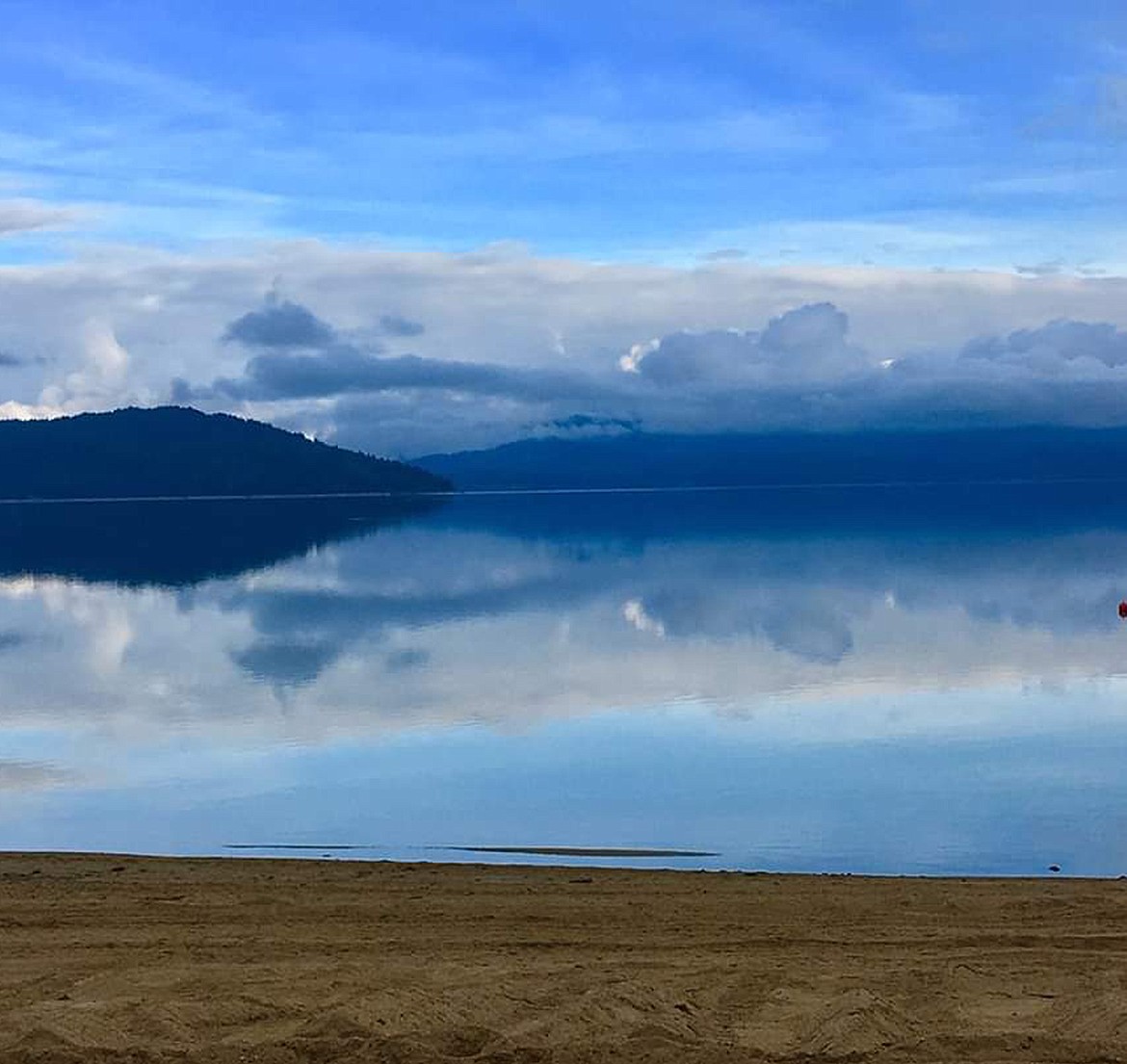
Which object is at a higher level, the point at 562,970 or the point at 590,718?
the point at 590,718

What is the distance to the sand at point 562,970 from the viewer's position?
7.29m

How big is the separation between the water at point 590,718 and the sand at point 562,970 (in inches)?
141

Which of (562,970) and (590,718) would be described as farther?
(590,718)

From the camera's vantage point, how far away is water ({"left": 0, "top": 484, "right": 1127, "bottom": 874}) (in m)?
16.1

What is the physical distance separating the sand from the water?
141 inches

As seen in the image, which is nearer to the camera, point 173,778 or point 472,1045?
point 472,1045

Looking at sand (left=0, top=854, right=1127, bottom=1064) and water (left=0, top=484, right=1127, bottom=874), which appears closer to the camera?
sand (left=0, top=854, right=1127, bottom=1064)

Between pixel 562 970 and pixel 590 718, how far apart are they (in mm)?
14989

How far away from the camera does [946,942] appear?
367 inches

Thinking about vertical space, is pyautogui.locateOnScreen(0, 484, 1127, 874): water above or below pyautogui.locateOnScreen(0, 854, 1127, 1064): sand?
above

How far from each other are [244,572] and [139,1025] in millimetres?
57289

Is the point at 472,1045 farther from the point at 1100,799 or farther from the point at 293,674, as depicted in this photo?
the point at 293,674

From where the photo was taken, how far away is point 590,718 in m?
23.6

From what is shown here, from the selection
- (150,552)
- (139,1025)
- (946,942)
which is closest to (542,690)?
(946,942)
